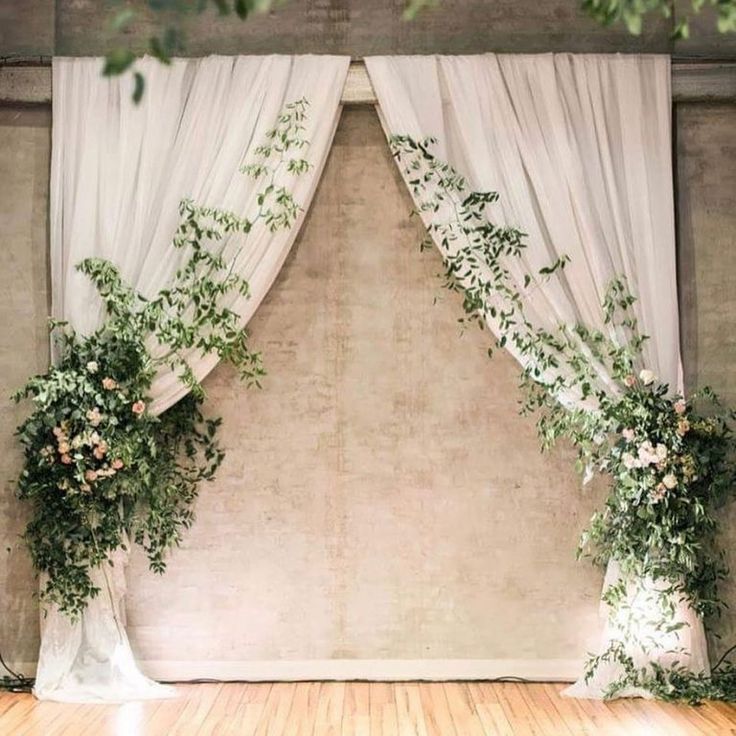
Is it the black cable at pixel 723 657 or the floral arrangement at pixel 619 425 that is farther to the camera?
the black cable at pixel 723 657

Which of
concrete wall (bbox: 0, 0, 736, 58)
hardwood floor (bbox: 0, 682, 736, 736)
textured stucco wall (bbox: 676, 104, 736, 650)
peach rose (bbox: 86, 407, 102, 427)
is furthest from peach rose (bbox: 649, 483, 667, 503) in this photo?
peach rose (bbox: 86, 407, 102, 427)

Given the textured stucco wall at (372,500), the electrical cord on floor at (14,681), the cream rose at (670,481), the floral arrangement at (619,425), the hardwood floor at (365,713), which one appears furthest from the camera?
the textured stucco wall at (372,500)

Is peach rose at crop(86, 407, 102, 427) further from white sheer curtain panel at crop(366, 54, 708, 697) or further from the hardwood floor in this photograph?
white sheer curtain panel at crop(366, 54, 708, 697)

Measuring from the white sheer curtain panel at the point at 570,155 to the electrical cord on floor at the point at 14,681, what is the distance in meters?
2.76

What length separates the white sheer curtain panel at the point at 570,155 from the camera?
17.8 feet

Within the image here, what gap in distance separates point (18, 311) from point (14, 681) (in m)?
1.79

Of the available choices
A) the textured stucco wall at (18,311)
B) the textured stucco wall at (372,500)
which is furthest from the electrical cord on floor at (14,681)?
the textured stucco wall at (372,500)

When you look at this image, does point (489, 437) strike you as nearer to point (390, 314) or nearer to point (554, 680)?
point (390, 314)

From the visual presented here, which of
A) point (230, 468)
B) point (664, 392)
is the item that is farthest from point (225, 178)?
point (664, 392)

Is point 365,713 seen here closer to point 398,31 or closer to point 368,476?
point 368,476

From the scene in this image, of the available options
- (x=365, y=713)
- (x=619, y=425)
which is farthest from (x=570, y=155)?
(x=365, y=713)

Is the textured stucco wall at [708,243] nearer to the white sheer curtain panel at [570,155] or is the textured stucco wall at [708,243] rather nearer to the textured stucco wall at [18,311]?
the white sheer curtain panel at [570,155]

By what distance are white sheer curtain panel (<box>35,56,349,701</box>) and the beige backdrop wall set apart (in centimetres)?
18

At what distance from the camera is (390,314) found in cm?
561
